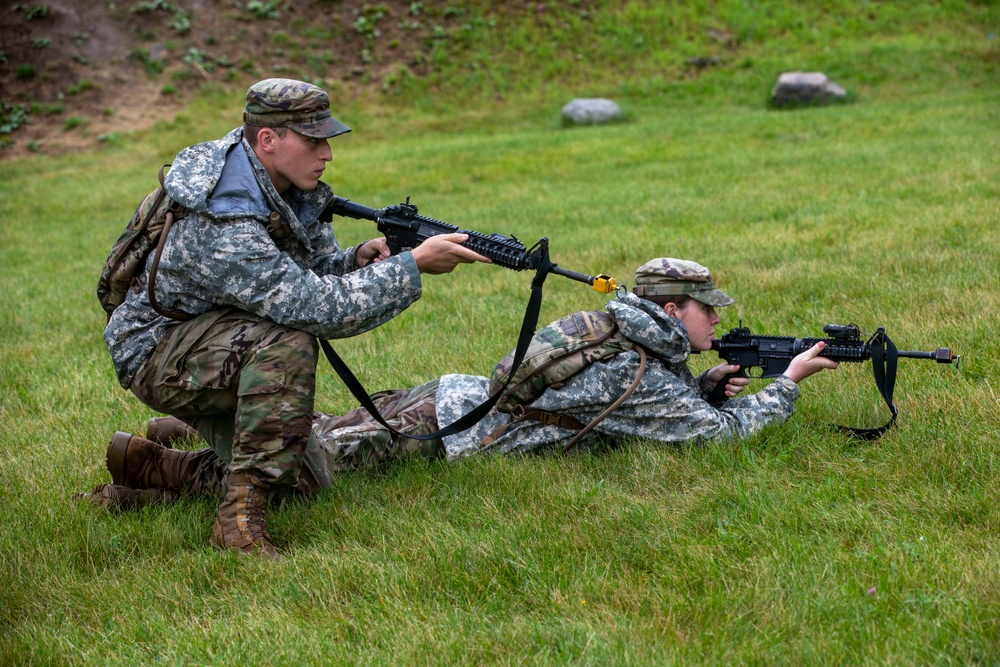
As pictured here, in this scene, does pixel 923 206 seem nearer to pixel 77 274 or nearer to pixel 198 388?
pixel 198 388

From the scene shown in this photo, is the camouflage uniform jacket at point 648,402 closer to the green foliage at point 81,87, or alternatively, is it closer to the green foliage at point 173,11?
the green foliage at point 81,87

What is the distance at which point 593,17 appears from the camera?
1070 inches

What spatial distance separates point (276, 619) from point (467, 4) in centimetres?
2647

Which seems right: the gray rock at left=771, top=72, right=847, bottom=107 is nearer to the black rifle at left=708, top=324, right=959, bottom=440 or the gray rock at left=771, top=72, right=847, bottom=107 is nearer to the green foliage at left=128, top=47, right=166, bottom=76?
the green foliage at left=128, top=47, right=166, bottom=76

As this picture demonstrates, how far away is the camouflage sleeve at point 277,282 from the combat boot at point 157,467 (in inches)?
41.9

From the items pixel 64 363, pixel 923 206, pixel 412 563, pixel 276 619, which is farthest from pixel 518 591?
pixel 923 206

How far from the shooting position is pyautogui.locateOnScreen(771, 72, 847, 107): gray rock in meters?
21.1

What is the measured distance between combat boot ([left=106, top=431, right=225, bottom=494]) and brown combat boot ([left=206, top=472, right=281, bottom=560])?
2.07ft

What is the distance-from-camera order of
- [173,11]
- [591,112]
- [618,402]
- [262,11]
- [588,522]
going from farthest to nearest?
[262,11] → [173,11] → [591,112] → [618,402] → [588,522]

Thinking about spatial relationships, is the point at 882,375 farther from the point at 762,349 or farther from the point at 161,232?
the point at 161,232

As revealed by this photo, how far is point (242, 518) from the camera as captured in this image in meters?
Answer: 4.45

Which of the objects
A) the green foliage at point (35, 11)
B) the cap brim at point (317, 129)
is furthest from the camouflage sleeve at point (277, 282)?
the green foliage at point (35, 11)

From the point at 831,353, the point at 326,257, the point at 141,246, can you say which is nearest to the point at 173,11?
the point at 326,257

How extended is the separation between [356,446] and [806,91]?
60.7ft
